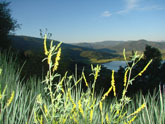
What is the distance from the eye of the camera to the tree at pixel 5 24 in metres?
23.4

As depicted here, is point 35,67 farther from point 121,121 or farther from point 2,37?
point 121,121

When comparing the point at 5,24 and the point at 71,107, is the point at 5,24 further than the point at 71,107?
Yes

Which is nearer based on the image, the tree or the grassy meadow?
the grassy meadow

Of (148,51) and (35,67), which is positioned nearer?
(35,67)

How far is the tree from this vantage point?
23367 mm

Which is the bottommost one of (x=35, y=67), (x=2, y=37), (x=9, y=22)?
(x=35, y=67)

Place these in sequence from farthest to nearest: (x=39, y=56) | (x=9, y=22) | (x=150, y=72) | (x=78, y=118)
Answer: (x=150, y=72) → (x=9, y=22) → (x=39, y=56) → (x=78, y=118)

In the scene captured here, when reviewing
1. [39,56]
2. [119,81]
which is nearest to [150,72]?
[119,81]

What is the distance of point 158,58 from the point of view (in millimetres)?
27250

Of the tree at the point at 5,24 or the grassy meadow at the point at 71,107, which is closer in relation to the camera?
the grassy meadow at the point at 71,107

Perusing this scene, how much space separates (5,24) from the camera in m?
24.7

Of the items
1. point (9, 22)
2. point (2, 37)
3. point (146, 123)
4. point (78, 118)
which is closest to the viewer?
point (78, 118)

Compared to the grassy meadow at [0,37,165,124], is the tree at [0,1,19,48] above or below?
above

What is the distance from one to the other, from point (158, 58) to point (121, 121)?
28.2 meters
